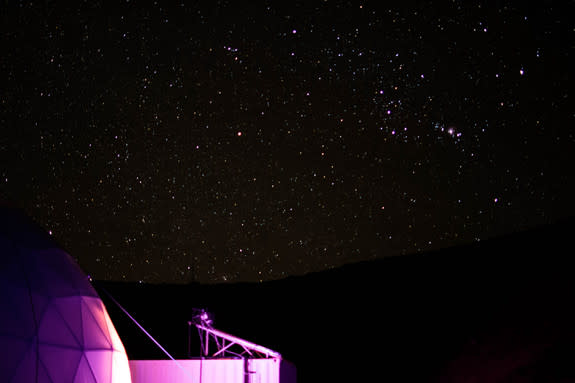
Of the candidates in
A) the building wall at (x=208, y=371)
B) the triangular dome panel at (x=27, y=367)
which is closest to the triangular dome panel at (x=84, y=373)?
the triangular dome panel at (x=27, y=367)

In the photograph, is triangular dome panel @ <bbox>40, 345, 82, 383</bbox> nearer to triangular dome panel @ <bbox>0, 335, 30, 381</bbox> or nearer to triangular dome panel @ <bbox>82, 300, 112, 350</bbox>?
triangular dome panel @ <bbox>0, 335, 30, 381</bbox>

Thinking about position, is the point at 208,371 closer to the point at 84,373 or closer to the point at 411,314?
the point at 84,373

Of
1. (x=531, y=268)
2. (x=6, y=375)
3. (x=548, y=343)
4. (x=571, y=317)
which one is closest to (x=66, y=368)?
(x=6, y=375)

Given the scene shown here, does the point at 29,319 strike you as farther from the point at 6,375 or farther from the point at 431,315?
the point at 431,315

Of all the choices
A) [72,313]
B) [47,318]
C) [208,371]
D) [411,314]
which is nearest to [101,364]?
[72,313]

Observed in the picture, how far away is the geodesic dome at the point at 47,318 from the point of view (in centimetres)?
766

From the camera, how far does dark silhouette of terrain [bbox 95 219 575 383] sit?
1805cm

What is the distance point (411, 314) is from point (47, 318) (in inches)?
774

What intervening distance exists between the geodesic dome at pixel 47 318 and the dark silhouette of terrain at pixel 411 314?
11.6 meters

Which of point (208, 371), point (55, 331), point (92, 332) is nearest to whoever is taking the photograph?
point (55, 331)

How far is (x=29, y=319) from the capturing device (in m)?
7.89

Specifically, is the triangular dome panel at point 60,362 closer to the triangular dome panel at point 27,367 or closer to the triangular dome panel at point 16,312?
the triangular dome panel at point 27,367

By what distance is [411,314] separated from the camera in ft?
82.4

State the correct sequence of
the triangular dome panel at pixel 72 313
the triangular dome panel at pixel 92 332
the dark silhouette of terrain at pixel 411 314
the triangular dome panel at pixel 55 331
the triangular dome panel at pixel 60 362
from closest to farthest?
the triangular dome panel at pixel 60 362, the triangular dome panel at pixel 55 331, the triangular dome panel at pixel 72 313, the triangular dome panel at pixel 92 332, the dark silhouette of terrain at pixel 411 314
